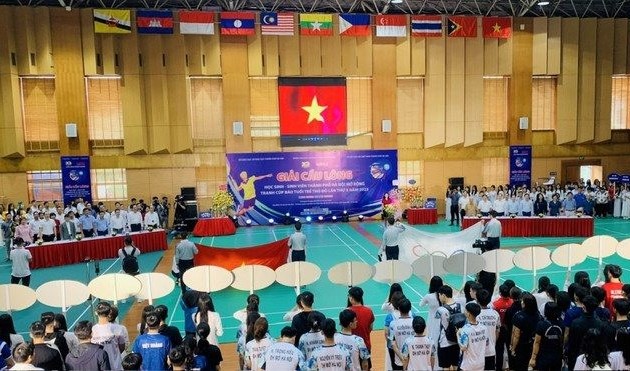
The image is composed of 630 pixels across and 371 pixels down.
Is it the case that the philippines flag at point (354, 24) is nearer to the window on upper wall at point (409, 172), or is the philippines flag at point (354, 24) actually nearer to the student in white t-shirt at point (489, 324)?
the window on upper wall at point (409, 172)

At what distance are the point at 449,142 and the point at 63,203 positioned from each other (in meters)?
20.3

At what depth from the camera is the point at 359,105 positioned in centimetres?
2627

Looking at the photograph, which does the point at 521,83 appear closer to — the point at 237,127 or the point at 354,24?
the point at 354,24

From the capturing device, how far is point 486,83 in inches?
1075

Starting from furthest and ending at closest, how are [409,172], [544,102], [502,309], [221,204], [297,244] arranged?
1. [544,102]
2. [409,172]
3. [221,204]
4. [297,244]
5. [502,309]

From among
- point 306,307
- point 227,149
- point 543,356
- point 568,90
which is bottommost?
point 543,356

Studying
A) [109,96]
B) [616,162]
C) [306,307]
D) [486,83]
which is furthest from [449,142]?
[306,307]

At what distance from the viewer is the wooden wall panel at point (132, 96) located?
24078 millimetres

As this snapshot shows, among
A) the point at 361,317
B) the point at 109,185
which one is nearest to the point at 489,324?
the point at 361,317

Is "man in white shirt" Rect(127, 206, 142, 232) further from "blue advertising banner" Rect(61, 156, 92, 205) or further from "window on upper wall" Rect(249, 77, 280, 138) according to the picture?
"window on upper wall" Rect(249, 77, 280, 138)

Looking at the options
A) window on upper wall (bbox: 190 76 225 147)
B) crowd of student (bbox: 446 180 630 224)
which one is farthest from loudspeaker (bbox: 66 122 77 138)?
crowd of student (bbox: 446 180 630 224)

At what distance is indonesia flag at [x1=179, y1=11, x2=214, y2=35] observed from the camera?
23766 mm

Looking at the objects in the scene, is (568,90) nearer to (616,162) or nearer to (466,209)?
(616,162)

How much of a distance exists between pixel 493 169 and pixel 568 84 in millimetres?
6251
